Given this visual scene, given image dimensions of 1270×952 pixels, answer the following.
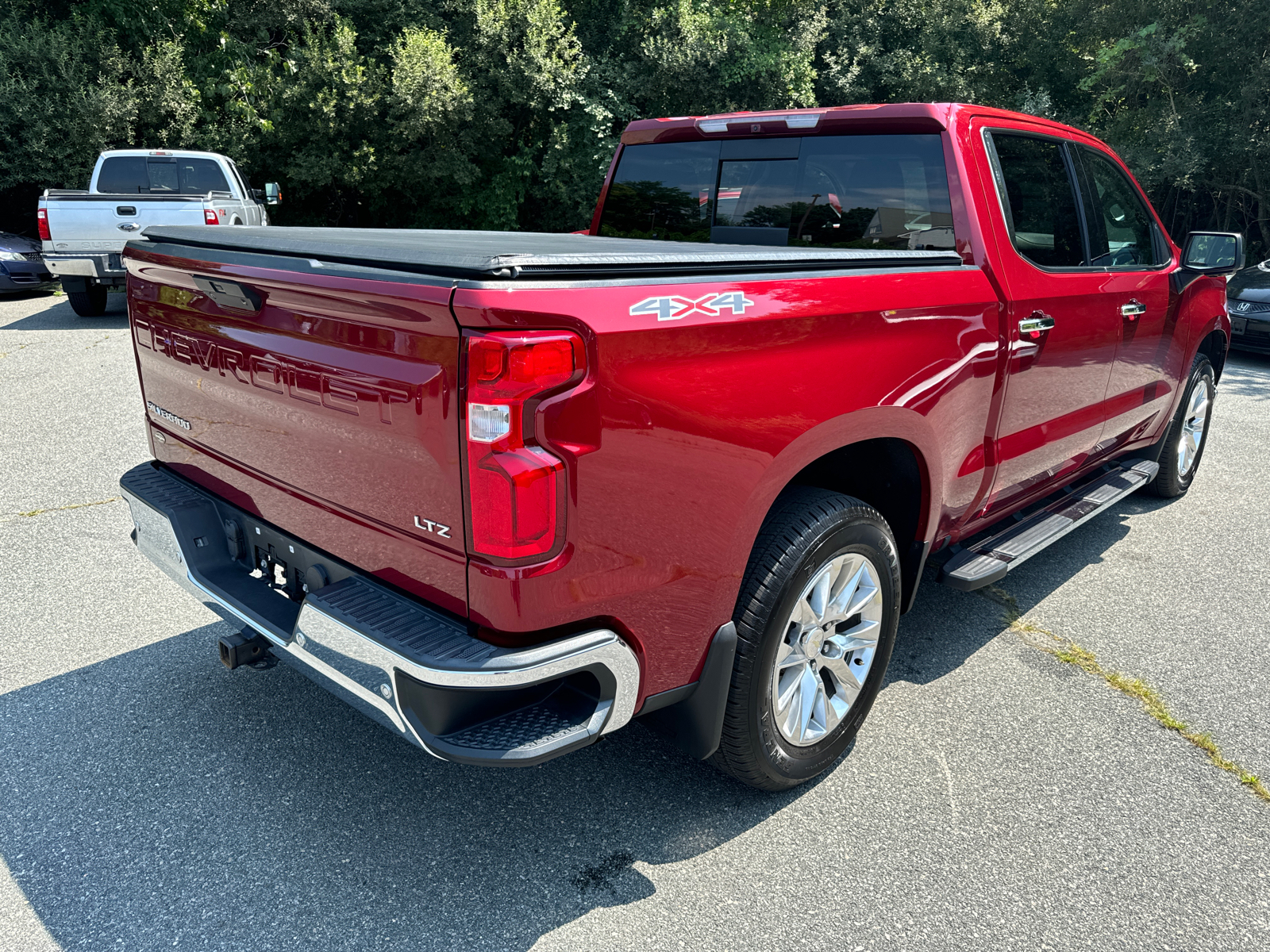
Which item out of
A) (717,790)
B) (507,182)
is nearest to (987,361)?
(717,790)

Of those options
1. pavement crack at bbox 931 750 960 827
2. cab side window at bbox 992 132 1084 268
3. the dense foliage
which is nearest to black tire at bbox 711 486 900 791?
pavement crack at bbox 931 750 960 827

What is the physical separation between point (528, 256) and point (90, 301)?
11844 mm

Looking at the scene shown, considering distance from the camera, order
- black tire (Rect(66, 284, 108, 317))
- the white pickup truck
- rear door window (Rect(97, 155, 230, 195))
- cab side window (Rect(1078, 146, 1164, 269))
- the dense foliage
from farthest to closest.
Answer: the dense foliage → rear door window (Rect(97, 155, 230, 195)) → black tire (Rect(66, 284, 108, 317)) → the white pickup truck → cab side window (Rect(1078, 146, 1164, 269))

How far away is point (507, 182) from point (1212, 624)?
18.9m

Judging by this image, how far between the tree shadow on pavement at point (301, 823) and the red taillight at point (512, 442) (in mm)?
1065

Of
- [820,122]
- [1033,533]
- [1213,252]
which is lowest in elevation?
[1033,533]

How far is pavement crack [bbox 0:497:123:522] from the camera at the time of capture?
4.79 m

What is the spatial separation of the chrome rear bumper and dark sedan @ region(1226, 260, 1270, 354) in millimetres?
10751

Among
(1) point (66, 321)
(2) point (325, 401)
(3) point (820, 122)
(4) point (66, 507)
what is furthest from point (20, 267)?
(2) point (325, 401)

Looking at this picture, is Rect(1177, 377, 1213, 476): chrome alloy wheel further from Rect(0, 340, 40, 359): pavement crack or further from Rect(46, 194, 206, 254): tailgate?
Rect(0, 340, 40, 359): pavement crack

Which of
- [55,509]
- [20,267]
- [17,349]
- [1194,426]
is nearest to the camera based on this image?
[55,509]

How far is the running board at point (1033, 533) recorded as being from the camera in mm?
3213

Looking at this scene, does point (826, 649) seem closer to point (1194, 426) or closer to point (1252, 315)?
point (1194, 426)

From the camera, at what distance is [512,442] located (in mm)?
1805
